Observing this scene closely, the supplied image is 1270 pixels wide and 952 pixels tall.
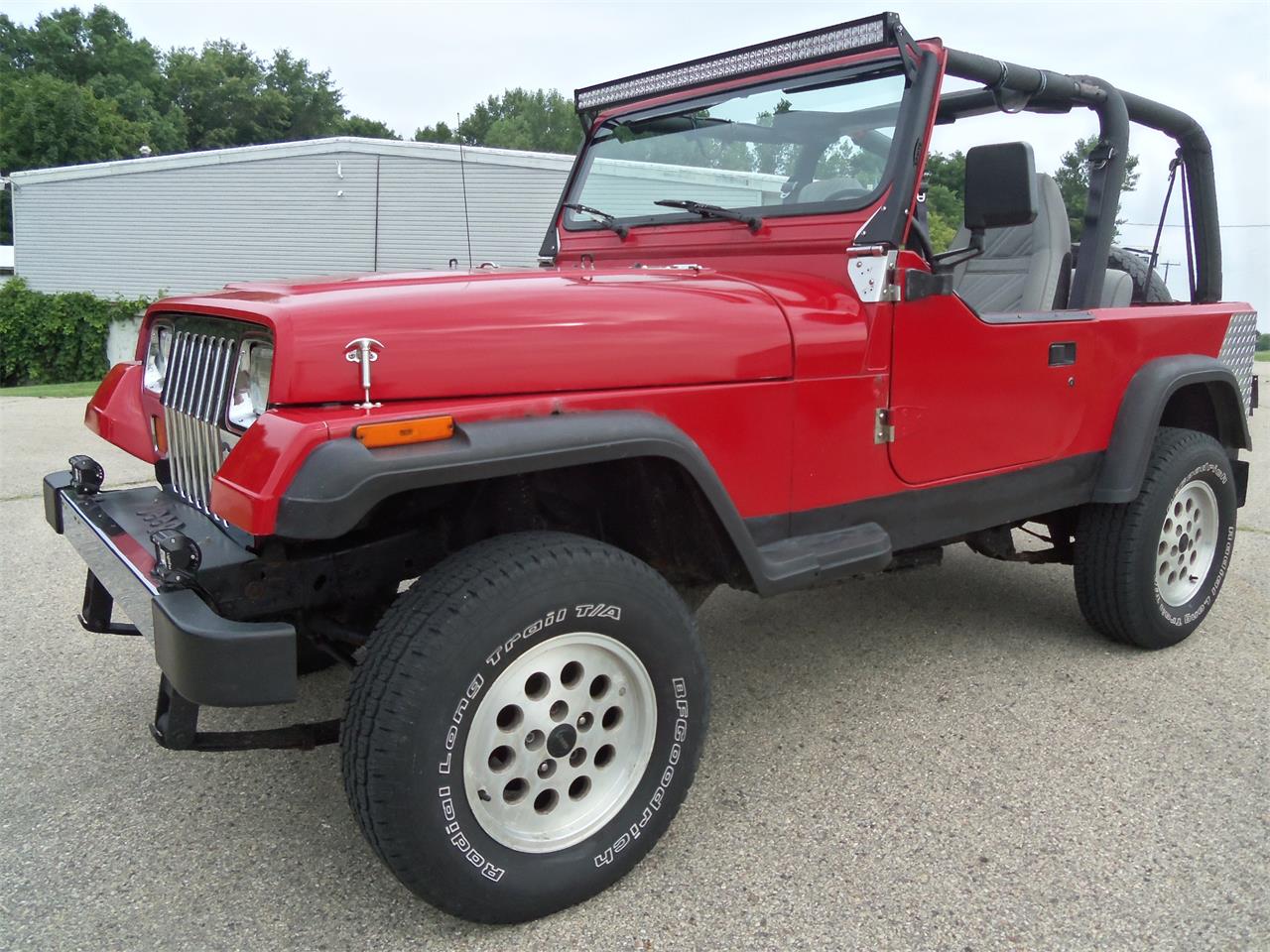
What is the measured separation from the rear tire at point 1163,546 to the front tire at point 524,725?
205 cm

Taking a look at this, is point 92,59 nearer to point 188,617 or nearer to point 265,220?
point 265,220

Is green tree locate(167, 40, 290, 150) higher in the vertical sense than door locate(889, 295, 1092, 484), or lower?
higher

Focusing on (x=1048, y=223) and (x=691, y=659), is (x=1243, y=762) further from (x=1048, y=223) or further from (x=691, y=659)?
(x=1048, y=223)

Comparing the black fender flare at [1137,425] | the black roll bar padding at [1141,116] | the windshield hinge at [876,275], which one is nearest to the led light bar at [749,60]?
the black roll bar padding at [1141,116]

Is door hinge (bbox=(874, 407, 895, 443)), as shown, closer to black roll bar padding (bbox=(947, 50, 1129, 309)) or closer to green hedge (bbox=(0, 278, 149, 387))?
black roll bar padding (bbox=(947, 50, 1129, 309))

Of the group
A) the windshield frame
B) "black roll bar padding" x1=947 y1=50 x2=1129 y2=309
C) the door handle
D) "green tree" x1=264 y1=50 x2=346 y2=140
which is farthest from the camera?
"green tree" x1=264 y1=50 x2=346 y2=140

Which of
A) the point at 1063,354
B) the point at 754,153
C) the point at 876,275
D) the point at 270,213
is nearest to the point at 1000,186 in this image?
the point at 876,275

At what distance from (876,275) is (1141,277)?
223 cm

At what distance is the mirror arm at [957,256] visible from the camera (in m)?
2.90

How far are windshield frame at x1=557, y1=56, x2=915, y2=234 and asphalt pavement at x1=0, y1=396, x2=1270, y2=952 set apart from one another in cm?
163

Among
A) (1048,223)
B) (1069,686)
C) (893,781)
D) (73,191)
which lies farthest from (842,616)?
(73,191)

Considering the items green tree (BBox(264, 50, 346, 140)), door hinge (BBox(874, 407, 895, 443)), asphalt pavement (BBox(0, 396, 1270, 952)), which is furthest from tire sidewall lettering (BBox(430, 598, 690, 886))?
green tree (BBox(264, 50, 346, 140))

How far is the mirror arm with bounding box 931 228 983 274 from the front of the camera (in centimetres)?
290

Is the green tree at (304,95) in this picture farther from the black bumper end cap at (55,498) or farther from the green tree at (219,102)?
the black bumper end cap at (55,498)
